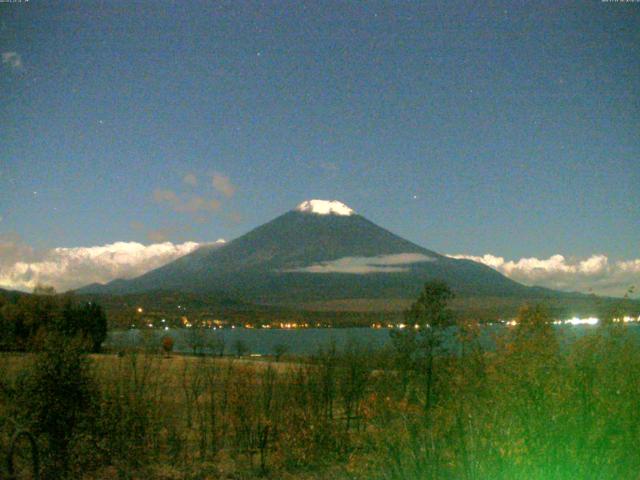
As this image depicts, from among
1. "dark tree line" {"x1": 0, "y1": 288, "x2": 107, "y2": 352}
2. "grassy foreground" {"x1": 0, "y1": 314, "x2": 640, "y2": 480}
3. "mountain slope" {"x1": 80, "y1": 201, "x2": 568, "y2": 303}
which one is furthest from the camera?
"mountain slope" {"x1": 80, "y1": 201, "x2": 568, "y2": 303}

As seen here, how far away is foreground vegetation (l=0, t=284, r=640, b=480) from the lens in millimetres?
5023

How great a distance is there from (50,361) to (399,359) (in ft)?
31.3

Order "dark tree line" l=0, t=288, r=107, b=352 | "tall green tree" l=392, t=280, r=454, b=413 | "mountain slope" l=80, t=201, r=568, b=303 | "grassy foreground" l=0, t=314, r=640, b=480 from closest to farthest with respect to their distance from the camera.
Result: "grassy foreground" l=0, t=314, r=640, b=480
"dark tree line" l=0, t=288, r=107, b=352
"tall green tree" l=392, t=280, r=454, b=413
"mountain slope" l=80, t=201, r=568, b=303

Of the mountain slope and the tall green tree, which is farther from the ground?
the mountain slope

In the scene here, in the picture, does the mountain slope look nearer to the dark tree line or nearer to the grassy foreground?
the dark tree line

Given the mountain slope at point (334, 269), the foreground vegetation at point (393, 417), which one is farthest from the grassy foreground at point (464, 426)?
the mountain slope at point (334, 269)

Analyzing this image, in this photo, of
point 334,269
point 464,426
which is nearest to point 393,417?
point 464,426

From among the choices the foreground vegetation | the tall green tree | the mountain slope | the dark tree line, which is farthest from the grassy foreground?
the mountain slope

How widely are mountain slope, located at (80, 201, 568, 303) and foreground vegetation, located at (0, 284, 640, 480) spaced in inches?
5482

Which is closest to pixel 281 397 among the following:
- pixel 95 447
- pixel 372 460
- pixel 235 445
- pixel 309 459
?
pixel 235 445

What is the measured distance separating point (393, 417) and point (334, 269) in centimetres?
16699

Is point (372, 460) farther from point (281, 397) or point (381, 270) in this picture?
point (381, 270)

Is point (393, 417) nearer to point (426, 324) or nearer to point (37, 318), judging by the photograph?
point (426, 324)

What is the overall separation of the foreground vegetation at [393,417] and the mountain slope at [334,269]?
13924cm
